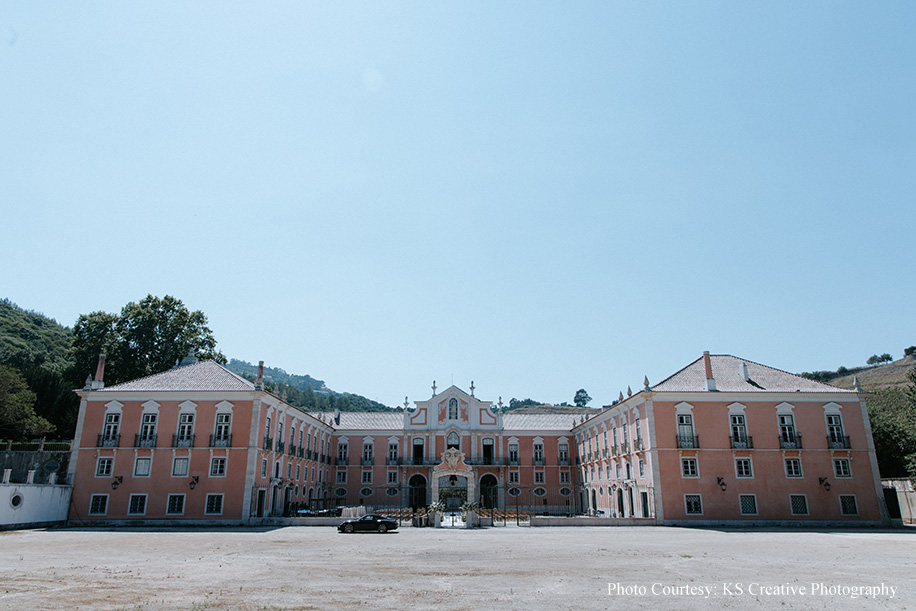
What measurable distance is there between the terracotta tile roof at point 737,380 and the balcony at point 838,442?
2796 millimetres

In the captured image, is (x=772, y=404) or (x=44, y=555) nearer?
(x=44, y=555)

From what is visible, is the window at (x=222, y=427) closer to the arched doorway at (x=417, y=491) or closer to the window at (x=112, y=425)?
the window at (x=112, y=425)

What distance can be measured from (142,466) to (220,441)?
15.5ft

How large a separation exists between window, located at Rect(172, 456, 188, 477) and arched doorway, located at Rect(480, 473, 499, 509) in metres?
26.7

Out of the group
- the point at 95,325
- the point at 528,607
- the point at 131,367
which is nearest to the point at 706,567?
the point at 528,607

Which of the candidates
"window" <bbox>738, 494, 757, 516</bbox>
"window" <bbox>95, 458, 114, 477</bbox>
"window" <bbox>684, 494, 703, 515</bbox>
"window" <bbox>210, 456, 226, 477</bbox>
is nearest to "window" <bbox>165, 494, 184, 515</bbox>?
"window" <bbox>210, 456, 226, 477</bbox>

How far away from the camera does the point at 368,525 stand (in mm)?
29312

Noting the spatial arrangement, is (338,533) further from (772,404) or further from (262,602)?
(772,404)

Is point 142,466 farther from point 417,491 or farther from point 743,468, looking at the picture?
point 743,468

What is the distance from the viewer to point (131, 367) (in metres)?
47.2

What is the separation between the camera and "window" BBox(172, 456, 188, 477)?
33688mm

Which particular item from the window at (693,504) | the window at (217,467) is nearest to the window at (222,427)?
the window at (217,467)

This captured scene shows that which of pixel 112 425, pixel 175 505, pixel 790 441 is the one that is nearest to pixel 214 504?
pixel 175 505

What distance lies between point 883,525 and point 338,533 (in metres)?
30.1
